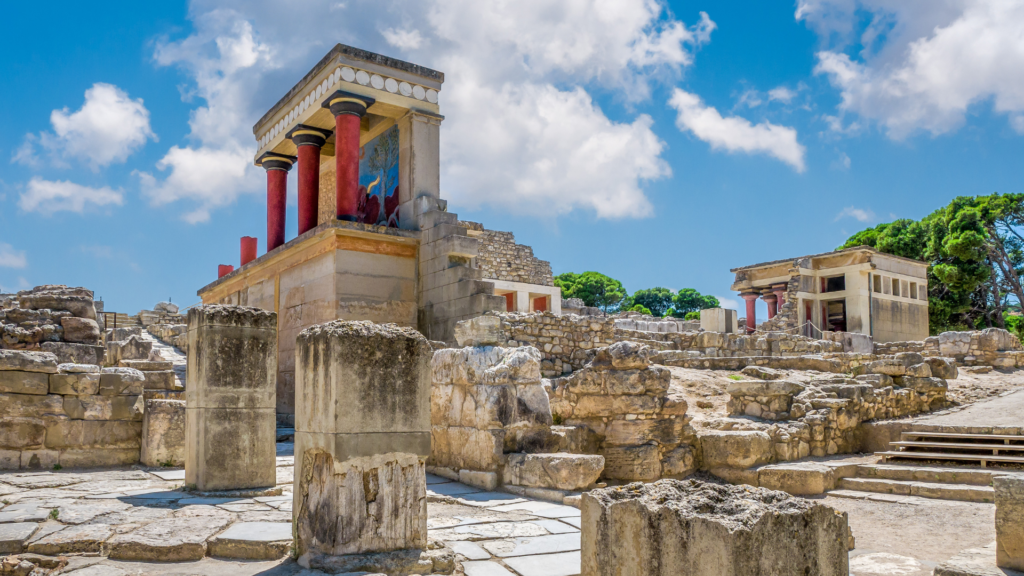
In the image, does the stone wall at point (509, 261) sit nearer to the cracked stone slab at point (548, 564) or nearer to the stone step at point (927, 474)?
the stone step at point (927, 474)

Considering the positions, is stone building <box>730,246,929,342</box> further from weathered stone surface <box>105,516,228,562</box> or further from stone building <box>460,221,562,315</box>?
weathered stone surface <box>105,516,228,562</box>

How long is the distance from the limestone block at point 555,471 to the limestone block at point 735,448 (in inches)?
102

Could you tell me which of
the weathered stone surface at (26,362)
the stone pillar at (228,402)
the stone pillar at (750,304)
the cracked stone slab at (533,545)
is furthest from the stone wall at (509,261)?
the cracked stone slab at (533,545)

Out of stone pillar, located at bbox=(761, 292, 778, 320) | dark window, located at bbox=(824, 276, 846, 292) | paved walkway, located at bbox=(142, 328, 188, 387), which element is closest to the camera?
paved walkway, located at bbox=(142, 328, 188, 387)

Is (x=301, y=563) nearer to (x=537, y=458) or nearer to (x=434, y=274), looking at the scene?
(x=537, y=458)

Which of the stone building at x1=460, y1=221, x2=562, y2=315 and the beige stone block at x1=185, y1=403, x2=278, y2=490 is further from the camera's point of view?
the stone building at x1=460, y1=221, x2=562, y2=315

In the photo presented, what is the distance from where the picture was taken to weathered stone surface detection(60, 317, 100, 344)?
1169cm

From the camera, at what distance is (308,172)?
50.7 feet

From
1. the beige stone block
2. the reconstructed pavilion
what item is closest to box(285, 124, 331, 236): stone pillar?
the reconstructed pavilion

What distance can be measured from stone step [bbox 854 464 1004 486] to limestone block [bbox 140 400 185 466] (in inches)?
315

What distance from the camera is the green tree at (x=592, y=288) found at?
5050 cm

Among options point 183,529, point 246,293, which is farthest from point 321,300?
point 183,529

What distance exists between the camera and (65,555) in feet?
13.3

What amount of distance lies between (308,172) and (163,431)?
884cm
